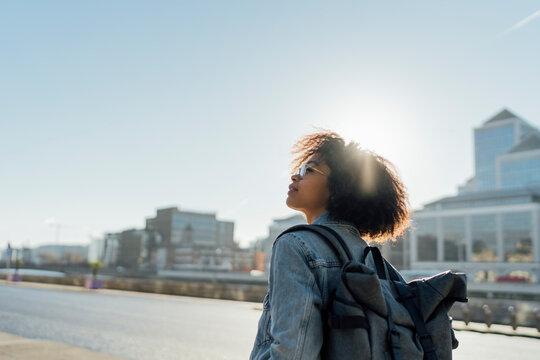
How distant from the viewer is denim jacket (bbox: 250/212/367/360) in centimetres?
157

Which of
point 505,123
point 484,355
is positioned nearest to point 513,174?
point 505,123

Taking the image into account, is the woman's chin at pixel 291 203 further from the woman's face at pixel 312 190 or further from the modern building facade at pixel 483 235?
the modern building facade at pixel 483 235

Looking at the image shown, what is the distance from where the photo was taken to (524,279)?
6506 cm

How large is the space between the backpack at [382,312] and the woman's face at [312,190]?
29 cm

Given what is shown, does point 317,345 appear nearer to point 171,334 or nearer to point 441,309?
point 441,309

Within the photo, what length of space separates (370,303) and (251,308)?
23429 mm

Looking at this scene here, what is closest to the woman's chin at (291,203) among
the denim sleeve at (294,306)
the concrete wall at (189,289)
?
the denim sleeve at (294,306)

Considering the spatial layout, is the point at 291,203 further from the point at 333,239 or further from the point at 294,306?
the point at 294,306

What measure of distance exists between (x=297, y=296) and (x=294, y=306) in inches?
1.3

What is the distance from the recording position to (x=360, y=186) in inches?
81.7

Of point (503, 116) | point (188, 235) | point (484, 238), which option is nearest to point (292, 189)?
point (484, 238)

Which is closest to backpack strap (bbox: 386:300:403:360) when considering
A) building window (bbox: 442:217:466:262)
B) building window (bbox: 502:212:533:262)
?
building window (bbox: 502:212:533:262)

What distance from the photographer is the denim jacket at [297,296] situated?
1568 mm

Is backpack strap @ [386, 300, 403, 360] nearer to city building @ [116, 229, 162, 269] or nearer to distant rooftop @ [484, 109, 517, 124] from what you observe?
city building @ [116, 229, 162, 269]
